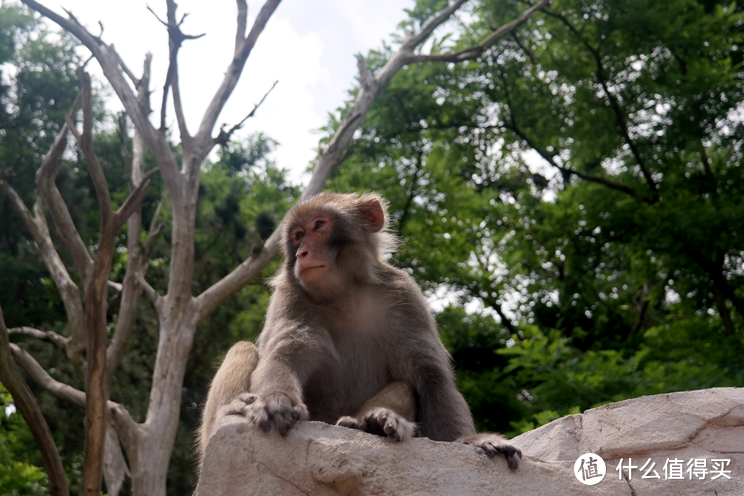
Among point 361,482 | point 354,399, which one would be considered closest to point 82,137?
point 354,399

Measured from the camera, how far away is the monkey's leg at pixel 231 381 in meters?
4.13

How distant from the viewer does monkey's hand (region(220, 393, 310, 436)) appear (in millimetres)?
3469

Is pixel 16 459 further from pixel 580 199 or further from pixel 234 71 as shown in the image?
pixel 580 199

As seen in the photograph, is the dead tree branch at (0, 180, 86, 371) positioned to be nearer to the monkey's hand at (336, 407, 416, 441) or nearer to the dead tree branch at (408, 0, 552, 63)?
the dead tree branch at (408, 0, 552, 63)

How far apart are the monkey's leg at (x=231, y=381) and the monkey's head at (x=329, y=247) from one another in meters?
0.52

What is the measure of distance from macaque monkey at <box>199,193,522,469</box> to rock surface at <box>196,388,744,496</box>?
193 mm

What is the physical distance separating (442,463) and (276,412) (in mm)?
813

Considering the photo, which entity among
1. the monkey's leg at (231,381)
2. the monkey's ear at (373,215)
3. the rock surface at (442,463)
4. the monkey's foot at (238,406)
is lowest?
the rock surface at (442,463)

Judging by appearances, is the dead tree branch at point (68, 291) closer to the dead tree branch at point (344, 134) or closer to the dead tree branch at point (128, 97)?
the dead tree branch at point (344, 134)

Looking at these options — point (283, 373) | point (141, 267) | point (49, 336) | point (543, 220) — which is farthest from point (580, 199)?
point (283, 373)

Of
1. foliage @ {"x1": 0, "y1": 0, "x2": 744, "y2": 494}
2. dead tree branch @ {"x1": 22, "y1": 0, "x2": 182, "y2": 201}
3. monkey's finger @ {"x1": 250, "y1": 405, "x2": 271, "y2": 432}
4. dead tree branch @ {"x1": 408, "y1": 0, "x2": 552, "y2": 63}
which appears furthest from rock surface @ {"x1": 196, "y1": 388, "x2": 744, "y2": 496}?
dead tree branch @ {"x1": 408, "y1": 0, "x2": 552, "y2": 63}

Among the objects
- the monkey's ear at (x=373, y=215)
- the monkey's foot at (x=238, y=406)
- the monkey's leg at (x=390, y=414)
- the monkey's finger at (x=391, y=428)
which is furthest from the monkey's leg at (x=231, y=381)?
the monkey's ear at (x=373, y=215)

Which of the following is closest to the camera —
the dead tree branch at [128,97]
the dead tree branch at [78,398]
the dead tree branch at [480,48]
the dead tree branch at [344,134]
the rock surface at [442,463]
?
the rock surface at [442,463]

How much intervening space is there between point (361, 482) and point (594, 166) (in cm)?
1192
